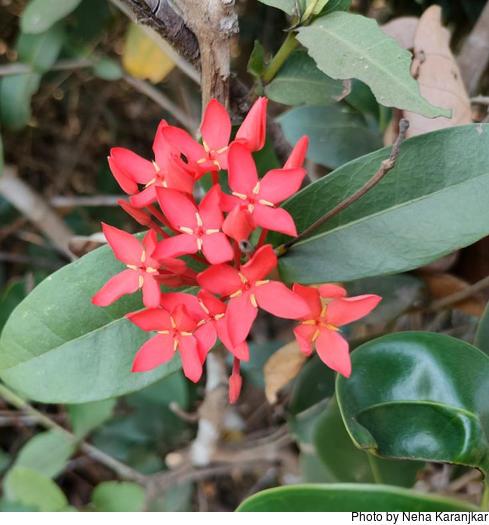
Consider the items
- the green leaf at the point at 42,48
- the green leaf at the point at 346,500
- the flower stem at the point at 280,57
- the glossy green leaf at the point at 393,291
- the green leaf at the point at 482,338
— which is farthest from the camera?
the green leaf at the point at 42,48

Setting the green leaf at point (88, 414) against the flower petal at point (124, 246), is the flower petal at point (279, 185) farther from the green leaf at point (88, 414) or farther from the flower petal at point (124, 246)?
the green leaf at point (88, 414)

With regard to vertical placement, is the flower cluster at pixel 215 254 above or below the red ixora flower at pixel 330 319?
above

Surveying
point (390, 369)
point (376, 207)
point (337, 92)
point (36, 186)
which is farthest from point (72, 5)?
point (36, 186)

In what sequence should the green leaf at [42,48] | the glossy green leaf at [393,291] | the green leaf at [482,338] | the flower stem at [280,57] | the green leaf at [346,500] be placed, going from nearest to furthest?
the green leaf at [346,500] → the flower stem at [280,57] → the green leaf at [482,338] → the glossy green leaf at [393,291] → the green leaf at [42,48]

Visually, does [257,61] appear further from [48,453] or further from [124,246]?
[48,453]

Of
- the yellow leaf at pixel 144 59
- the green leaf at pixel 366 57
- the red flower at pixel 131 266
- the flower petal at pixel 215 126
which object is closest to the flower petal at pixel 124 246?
the red flower at pixel 131 266

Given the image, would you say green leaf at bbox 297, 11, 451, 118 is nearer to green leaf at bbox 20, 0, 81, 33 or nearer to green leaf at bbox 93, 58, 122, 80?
green leaf at bbox 20, 0, 81, 33
